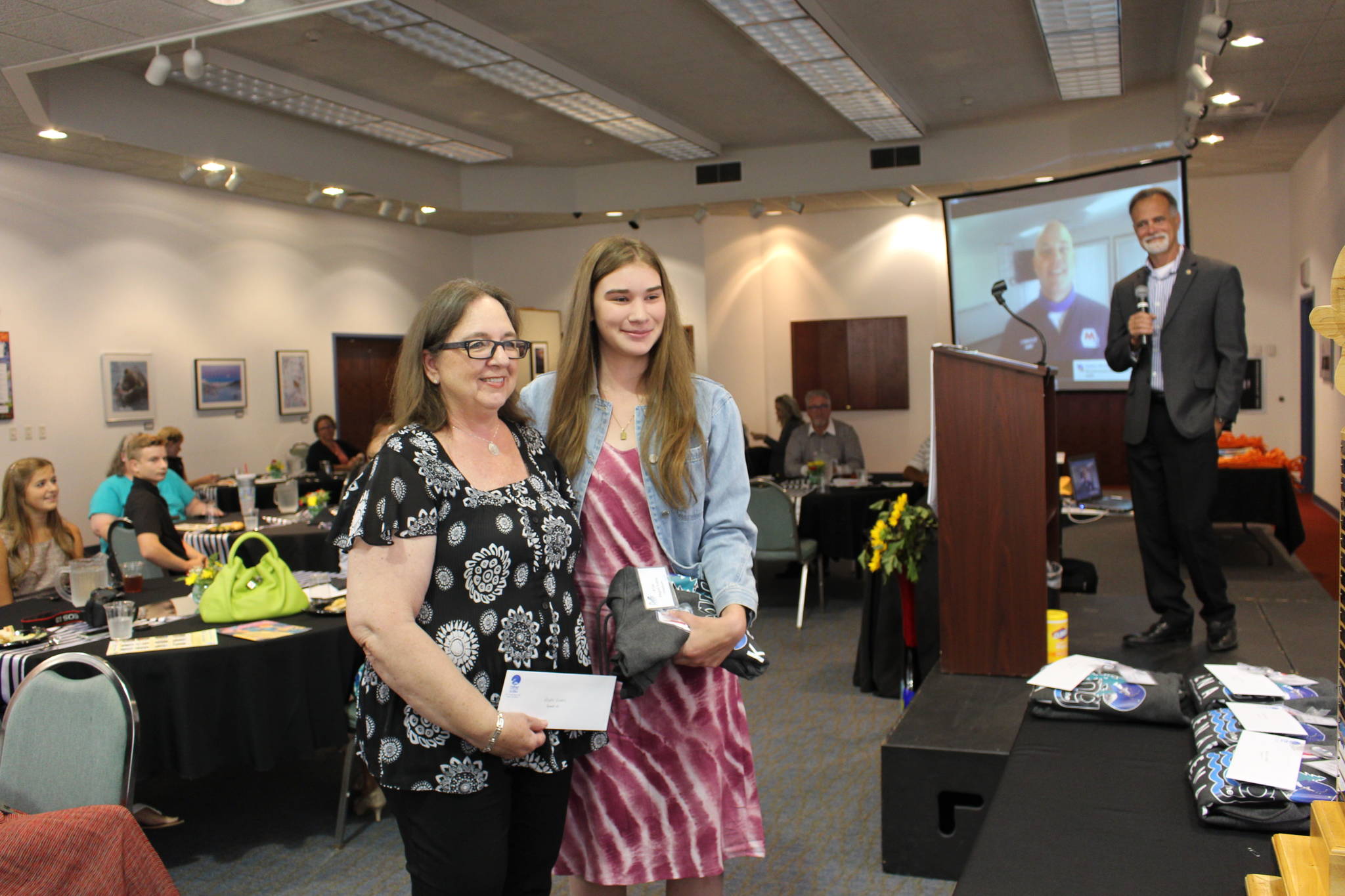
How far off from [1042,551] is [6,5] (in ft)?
19.4

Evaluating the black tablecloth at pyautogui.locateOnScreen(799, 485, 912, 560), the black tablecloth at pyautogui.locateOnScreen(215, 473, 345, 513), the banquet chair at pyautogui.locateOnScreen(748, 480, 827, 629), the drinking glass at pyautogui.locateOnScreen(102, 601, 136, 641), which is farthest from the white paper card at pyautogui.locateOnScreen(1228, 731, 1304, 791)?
the black tablecloth at pyautogui.locateOnScreen(215, 473, 345, 513)

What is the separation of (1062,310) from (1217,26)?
4238 millimetres

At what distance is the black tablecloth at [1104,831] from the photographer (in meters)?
1.82

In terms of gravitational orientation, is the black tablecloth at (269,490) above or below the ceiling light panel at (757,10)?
below

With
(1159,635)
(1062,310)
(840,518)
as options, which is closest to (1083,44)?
(1062,310)

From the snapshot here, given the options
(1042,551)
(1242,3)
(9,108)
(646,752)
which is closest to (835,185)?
(1242,3)

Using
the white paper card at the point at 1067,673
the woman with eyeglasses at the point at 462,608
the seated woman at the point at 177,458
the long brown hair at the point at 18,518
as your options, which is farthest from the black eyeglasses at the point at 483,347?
the seated woman at the point at 177,458

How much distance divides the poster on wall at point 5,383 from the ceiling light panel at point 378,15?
418 centimetres

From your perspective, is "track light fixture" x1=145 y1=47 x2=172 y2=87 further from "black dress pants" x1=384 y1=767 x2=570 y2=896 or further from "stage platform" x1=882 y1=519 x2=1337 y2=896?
"black dress pants" x1=384 y1=767 x2=570 y2=896

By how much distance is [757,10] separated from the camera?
6941 mm

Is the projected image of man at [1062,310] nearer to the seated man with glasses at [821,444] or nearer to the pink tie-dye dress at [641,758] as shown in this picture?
the seated man with glasses at [821,444]

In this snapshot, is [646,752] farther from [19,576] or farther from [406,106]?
[406,106]

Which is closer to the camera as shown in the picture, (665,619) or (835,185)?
(665,619)

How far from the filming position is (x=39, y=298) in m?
8.88
